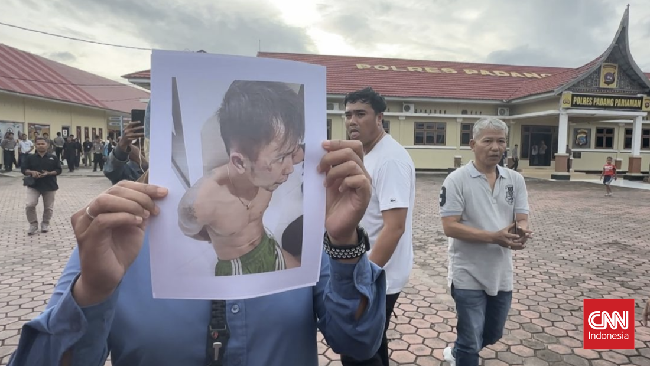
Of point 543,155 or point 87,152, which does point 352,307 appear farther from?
point 87,152

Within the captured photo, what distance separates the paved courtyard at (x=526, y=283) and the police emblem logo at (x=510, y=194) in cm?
134

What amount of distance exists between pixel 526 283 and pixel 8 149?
1985 cm

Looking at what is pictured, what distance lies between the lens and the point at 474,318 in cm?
240

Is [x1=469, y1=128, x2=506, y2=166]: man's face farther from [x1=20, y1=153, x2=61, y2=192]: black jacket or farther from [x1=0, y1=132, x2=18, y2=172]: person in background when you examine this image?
[x1=0, y1=132, x2=18, y2=172]: person in background

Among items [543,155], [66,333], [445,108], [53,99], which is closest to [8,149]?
[53,99]

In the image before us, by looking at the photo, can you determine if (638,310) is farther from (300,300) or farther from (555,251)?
(300,300)

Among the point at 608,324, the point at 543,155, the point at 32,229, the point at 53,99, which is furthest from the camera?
Answer: the point at 543,155

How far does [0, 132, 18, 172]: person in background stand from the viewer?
17.0 meters

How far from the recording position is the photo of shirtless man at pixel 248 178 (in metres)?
0.87

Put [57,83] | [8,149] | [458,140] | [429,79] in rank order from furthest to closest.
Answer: [57,83] → [429,79] → [458,140] → [8,149]

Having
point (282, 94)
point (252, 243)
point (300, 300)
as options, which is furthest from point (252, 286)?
point (282, 94)

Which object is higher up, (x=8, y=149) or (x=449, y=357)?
(x=8, y=149)

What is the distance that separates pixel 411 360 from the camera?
124 inches

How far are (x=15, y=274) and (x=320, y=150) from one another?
226 inches
